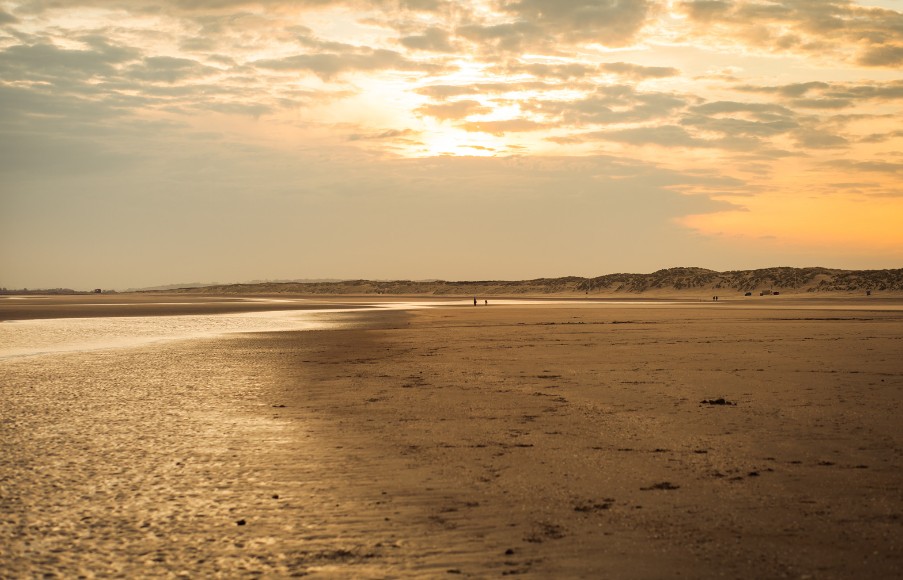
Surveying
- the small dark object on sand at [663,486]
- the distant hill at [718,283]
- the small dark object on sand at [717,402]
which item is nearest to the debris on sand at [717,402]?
the small dark object on sand at [717,402]

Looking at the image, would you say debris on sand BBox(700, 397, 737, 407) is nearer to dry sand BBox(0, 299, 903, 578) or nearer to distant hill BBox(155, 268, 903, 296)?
dry sand BBox(0, 299, 903, 578)

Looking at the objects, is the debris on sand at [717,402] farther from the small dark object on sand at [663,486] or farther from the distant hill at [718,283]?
the distant hill at [718,283]

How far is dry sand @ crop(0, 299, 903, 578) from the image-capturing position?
5.41 meters

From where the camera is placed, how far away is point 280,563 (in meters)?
5.30

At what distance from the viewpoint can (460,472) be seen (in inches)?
309

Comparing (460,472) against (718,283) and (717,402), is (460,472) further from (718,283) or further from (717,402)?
(718,283)

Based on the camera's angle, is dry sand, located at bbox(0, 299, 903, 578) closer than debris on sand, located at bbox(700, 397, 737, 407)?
Yes

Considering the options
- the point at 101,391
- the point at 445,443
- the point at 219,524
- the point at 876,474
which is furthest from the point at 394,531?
the point at 101,391

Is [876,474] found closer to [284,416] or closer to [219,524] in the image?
[219,524]

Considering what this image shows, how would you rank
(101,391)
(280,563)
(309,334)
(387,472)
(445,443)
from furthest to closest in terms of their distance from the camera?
(309,334), (101,391), (445,443), (387,472), (280,563)

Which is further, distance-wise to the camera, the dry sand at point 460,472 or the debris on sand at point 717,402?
the debris on sand at point 717,402

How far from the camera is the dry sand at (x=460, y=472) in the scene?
17.7ft

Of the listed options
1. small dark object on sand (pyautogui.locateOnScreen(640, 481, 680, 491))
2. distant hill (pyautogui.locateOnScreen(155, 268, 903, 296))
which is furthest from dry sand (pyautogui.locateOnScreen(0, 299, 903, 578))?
distant hill (pyautogui.locateOnScreen(155, 268, 903, 296))

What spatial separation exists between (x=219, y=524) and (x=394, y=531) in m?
1.46
